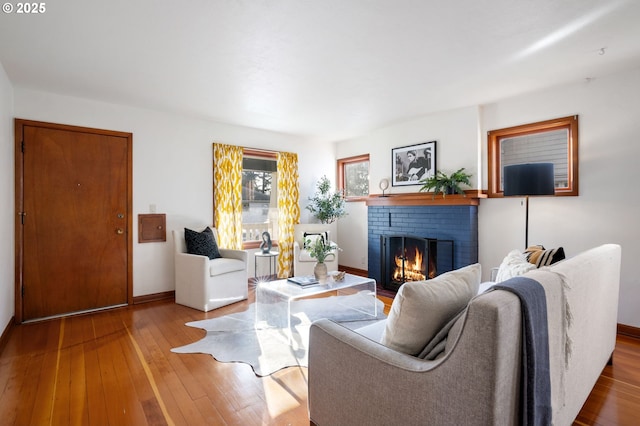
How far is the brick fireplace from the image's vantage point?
4062 millimetres

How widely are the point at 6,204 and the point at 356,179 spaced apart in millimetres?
4677

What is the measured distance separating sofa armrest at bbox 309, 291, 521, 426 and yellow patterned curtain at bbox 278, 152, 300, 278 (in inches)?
152

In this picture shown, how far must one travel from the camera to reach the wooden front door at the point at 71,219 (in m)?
3.44

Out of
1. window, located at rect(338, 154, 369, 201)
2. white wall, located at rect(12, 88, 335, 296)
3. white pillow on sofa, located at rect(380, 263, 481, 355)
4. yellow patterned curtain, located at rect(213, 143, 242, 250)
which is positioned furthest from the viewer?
window, located at rect(338, 154, 369, 201)

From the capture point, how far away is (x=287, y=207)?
5.44 meters

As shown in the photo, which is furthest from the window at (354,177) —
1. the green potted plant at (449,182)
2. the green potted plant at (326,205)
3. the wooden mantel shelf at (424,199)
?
the green potted plant at (449,182)

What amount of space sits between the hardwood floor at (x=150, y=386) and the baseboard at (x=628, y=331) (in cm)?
8

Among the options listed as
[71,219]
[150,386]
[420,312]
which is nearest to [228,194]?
[71,219]

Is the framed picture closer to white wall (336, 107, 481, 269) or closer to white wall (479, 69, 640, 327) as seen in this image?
white wall (336, 107, 481, 269)

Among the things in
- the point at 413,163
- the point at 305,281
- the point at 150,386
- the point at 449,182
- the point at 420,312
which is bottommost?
the point at 150,386

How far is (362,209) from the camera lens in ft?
18.7

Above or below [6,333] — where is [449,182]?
above

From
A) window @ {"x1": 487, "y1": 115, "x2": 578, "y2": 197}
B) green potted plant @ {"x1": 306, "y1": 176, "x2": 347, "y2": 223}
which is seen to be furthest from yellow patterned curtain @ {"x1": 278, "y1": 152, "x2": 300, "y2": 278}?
window @ {"x1": 487, "y1": 115, "x2": 578, "y2": 197}

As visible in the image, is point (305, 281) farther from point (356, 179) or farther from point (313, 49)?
point (356, 179)
